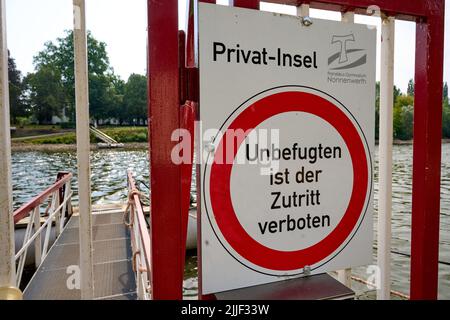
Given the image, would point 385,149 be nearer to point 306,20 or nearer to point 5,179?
point 306,20

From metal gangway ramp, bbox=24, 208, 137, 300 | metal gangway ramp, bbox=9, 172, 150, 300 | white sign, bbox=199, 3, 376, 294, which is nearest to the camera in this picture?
white sign, bbox=199, 3, 376, 294

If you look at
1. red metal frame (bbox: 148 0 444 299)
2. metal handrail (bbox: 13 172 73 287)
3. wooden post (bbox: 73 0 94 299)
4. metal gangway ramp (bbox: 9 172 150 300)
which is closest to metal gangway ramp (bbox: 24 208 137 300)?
metal gangway ramp (bbox: 9 172 150 300)

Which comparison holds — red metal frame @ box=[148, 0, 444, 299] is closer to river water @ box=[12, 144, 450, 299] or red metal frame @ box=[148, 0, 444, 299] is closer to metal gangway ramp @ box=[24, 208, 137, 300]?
river water @ box=[12, 144, 450, 299]

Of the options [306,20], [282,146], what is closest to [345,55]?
[306,20]

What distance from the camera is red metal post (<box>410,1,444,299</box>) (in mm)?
1011

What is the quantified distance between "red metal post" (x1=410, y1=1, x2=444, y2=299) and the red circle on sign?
22 cm

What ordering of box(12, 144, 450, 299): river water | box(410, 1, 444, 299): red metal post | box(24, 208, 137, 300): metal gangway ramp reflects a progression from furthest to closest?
box(24, 208, 137, 300): metal gangway ramp
box(12, 144, 450, 299): river water
box(410, 1, 444, 299): red metal post

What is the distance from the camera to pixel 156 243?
74 centimetres

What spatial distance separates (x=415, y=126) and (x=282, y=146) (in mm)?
507

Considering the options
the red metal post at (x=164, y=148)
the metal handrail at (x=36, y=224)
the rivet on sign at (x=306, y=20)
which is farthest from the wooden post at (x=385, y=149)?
the metal handrail at (x=36, y=224)

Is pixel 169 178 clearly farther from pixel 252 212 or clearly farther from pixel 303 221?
pixel 303 221

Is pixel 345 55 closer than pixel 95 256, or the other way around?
pixel 345 55

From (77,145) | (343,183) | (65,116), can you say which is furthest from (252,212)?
(65,116)

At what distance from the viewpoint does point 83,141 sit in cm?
73
